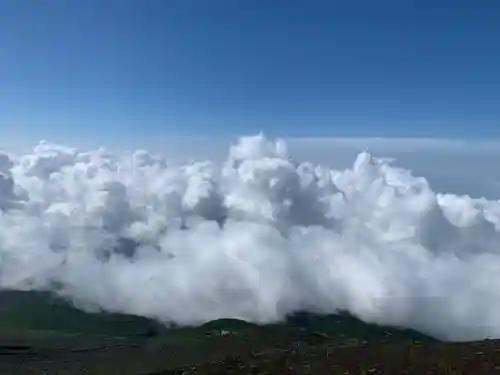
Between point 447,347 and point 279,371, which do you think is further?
point 447,347

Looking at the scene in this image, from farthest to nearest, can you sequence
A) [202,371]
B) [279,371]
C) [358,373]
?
1. [202,371]
2. [279,371]
3. [358,373]

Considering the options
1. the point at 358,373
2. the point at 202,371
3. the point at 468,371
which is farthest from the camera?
the point at 202,371

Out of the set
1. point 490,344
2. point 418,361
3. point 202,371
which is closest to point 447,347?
point 490,344

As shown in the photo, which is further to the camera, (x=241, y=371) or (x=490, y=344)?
(x=490, y=344)

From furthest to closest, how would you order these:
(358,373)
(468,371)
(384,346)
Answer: (384,346) < (358,373) < (468,371)

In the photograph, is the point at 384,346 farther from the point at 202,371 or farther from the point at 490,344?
the point at 202,371

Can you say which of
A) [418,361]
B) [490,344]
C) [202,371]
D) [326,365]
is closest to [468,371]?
[418,361]

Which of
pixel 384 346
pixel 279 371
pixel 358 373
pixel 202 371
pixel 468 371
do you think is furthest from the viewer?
pixel 384 346

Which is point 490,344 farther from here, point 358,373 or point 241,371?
point 241,371

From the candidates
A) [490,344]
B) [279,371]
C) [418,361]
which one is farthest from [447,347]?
[279,371]
